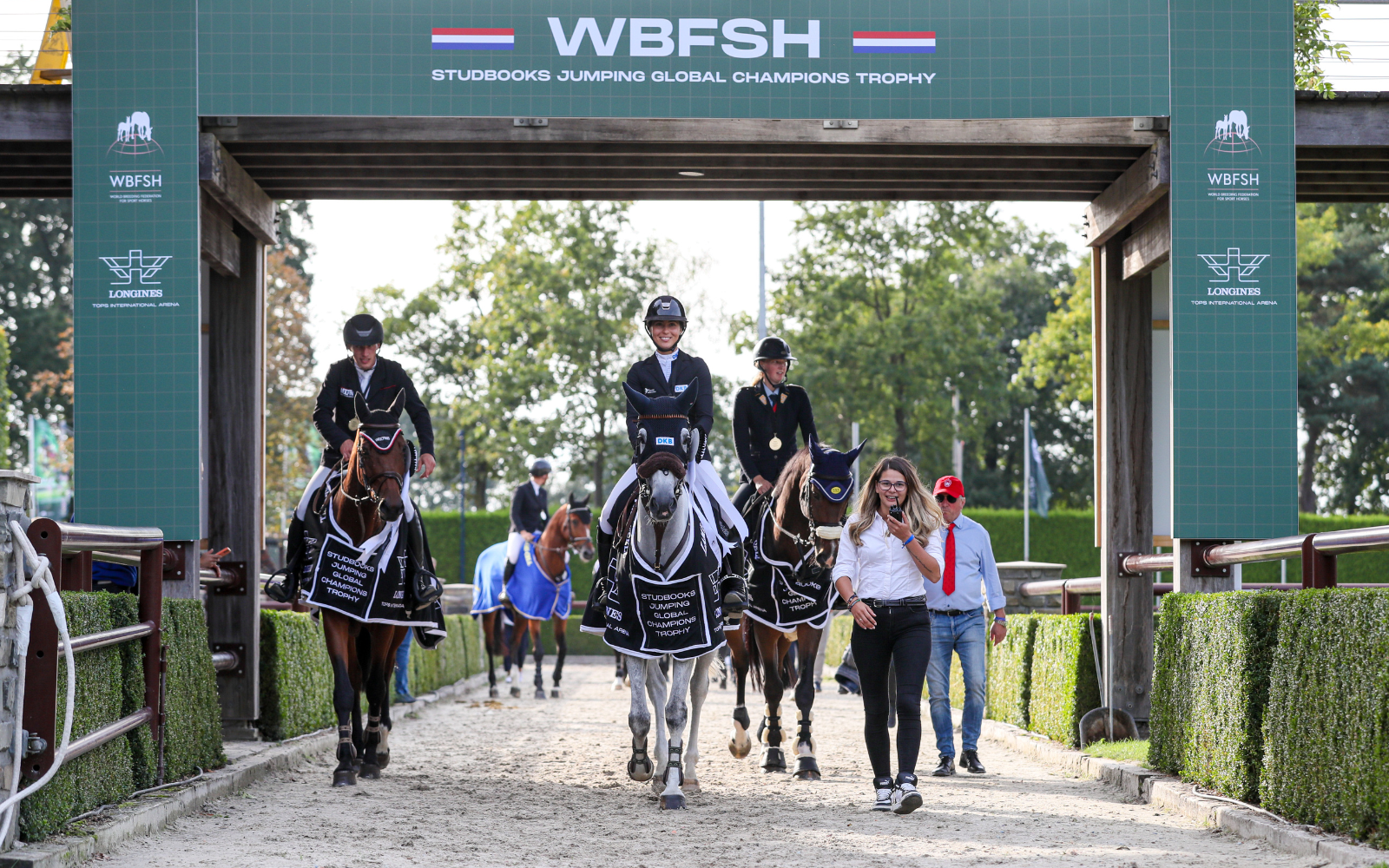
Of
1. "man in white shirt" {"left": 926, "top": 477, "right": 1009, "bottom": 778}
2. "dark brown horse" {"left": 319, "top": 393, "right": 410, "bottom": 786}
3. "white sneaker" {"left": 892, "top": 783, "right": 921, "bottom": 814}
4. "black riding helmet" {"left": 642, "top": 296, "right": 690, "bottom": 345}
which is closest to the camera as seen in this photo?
"white sneaker" {"left": 892, "top": 783, "right": 921, "bottom": 814}

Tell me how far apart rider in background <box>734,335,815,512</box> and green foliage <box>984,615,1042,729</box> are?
285cm

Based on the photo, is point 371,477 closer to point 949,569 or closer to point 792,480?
point 792,480

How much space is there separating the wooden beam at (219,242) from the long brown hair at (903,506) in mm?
4844

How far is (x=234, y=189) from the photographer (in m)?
10.2

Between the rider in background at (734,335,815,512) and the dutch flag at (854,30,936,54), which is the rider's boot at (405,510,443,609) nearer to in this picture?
the rider in background at (734,335,815,512)

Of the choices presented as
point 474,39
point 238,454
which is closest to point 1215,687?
point 474,39

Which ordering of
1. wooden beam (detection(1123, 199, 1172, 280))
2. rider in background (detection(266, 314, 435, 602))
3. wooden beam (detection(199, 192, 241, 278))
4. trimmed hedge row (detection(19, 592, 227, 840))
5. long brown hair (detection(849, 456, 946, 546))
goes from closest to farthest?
trimmed hedge row (detection(19, 592, 227, 840))
long brown hair (detection(849, 456, 946, 546))
rider in background (detection(266, 314, 435, 602))
wooden beam (detection(1123, 199, 1172, 280))
wooden beam (detection(199, 192, 241, 278))

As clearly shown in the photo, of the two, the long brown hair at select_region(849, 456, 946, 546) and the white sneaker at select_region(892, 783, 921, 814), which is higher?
the long brown hair at select_region(849, 456, 946, 546)

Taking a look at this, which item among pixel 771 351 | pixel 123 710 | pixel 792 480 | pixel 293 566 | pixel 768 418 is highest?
pixel 771 351

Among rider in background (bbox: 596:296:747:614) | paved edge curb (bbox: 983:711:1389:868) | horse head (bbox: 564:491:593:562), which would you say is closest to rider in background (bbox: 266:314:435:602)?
rider in background (bbox: 596:296:747:614)

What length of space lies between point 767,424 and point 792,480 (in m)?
1.20

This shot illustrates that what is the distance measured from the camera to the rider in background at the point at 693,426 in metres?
8.61

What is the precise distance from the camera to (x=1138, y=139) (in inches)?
376

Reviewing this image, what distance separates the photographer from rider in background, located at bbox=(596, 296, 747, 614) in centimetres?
861
